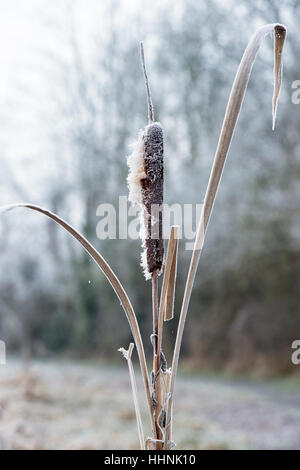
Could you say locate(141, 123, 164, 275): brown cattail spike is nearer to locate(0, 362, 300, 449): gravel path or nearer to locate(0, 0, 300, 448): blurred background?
locate(0, 362, 300, 449): gravel path

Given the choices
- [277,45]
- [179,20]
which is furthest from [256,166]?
[277,45]

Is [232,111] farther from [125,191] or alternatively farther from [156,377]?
[125,191]

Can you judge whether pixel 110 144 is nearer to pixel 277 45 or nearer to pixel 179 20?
pixel 179 20

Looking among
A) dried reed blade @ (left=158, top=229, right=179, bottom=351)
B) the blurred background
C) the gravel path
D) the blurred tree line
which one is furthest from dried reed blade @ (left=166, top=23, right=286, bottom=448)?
the blurred tree line

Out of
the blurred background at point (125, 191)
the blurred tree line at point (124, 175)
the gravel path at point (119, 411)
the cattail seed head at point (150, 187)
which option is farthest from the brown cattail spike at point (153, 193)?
the blurred tree line at point (124, 175)

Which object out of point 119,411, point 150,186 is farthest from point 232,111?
point 119,411

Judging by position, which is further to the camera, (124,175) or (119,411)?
(124,175)
